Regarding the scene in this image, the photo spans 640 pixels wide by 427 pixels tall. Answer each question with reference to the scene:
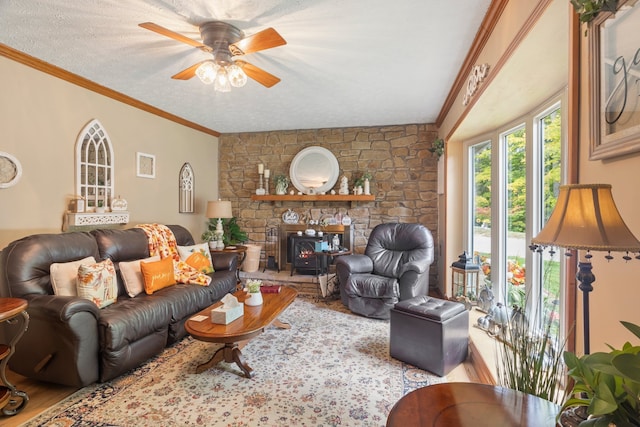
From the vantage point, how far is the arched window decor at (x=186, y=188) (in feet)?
15.7

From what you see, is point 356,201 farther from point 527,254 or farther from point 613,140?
point 613,140

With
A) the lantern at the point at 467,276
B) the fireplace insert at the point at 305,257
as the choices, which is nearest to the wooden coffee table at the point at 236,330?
the lantern at the point at 467,276

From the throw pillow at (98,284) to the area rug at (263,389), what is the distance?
0.63 metres

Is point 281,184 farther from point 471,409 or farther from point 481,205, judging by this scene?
point 471,409

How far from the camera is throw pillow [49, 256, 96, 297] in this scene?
7.84 ft

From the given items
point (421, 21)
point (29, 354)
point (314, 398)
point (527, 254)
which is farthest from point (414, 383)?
point (29, 354)

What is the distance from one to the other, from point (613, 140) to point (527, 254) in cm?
198

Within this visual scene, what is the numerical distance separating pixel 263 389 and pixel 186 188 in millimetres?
3567

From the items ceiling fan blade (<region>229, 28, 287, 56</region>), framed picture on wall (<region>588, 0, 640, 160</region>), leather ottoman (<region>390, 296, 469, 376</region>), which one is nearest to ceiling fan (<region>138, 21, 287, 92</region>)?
ceiling fan blade (<region>229, 28, 287, 56</region>)

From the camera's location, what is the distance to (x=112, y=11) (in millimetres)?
2061

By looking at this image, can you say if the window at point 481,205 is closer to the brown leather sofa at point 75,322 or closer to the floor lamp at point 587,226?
the floor lamp at point 587,226

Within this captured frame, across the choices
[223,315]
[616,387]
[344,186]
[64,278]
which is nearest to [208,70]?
[223,315]

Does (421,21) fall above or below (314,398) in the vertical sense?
above

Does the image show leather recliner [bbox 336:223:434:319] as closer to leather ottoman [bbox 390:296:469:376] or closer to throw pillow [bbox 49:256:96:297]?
leather ottoman [bbox 390:296:469:376]
